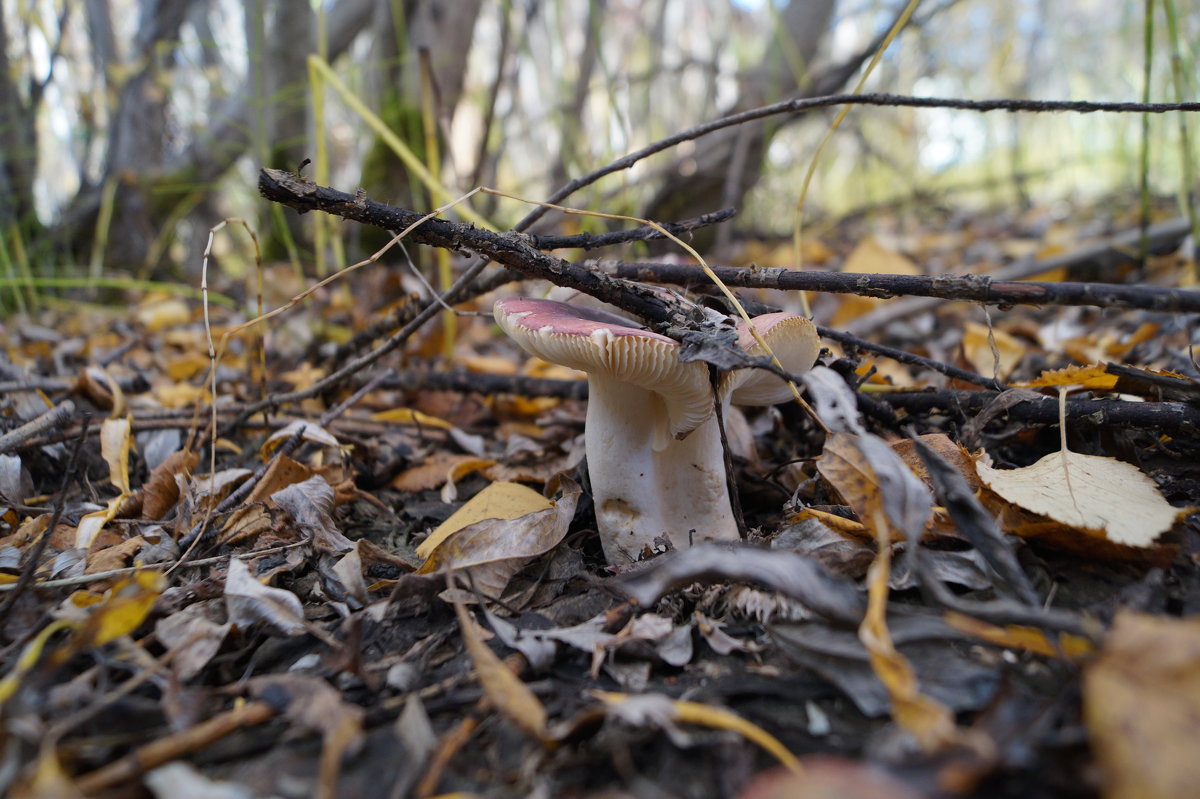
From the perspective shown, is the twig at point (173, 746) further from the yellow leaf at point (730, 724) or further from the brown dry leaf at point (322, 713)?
the yellow leaf at point (730, 724)

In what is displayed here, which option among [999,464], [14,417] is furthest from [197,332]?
[999,464]

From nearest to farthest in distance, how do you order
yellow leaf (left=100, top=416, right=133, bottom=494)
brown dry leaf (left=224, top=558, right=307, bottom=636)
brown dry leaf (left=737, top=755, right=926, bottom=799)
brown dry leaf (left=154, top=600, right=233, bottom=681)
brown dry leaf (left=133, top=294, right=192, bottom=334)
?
1. brown dry leaf (left=737, top=755, right=926, bottom=799)
2. brown dry leaf (left=154, top=600, right=233, bottom=681)
3. brown dry leaf (left=224, top=558, right=307, bottom=636)
4. yellow leaf (left=100, top=416, right=133, bottom=494)
5. brown dry leaf (left=133, top=294, right=192, bottom=334)

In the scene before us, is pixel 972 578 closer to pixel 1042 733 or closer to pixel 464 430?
pixel 1042 733

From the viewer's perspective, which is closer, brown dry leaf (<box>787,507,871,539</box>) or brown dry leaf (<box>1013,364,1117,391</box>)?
brown dry leaf (<box>787,507,871,539</box>)

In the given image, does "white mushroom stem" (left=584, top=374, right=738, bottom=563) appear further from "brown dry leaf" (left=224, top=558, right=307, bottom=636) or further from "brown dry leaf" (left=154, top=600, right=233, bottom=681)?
"brown dry leaf" (left=154, top=600, right=233, bottom=681)

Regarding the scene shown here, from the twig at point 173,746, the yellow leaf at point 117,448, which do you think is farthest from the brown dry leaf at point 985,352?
the yellow leaf at point 117,448

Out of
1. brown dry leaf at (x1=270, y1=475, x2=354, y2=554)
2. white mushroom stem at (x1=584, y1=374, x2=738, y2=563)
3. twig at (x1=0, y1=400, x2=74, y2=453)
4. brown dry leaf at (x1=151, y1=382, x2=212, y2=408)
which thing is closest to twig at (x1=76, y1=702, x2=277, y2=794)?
brown dry leaf at (x1=270, y1=475, x2=354, y2=554)

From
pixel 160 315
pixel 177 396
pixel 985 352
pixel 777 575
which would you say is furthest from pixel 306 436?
pixel 160 315

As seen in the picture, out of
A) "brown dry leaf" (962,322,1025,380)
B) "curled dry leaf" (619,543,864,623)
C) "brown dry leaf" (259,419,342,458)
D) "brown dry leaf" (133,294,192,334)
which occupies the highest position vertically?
"brown dry leaf" (133,294,192,334)
